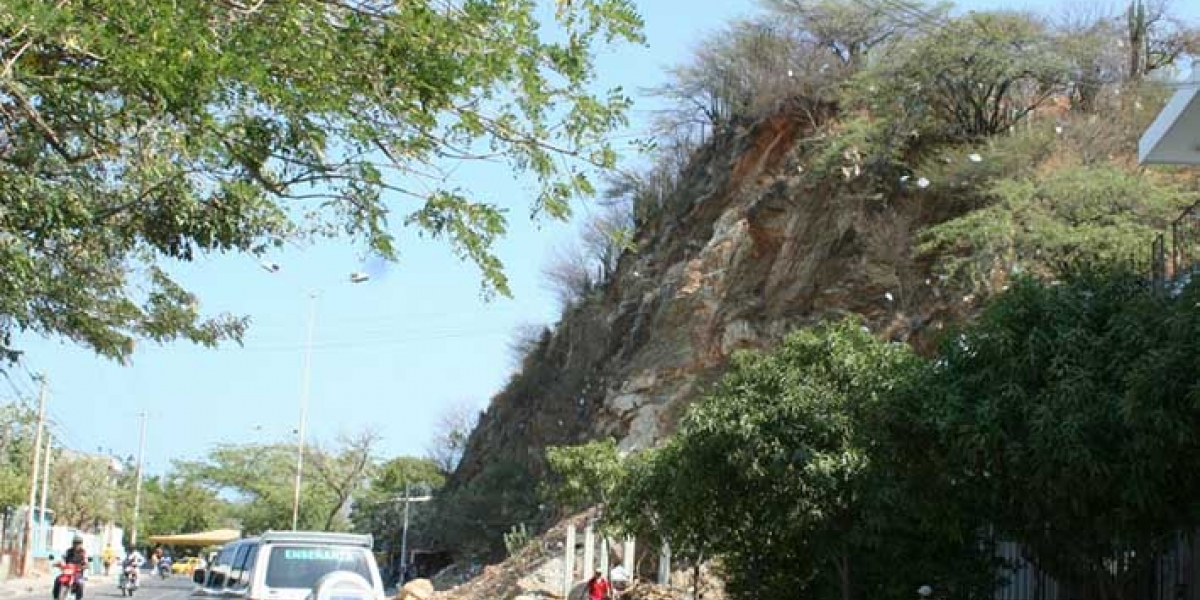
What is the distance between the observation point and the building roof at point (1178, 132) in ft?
59.1

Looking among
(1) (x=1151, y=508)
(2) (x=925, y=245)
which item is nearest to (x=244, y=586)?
(1) (x=1151, y=508)

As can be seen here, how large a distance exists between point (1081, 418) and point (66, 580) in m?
22.1

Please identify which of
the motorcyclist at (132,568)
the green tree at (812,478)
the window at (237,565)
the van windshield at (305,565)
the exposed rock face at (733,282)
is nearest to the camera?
the van windshield at (305,565)

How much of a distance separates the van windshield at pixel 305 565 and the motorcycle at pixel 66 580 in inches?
612

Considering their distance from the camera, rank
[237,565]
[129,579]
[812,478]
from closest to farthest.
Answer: [237,565] → [812,478] → [129,579]

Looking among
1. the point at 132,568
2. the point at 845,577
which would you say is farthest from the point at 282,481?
the point at 845,577

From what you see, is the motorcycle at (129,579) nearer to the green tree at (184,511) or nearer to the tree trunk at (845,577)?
the tree trunk at (845,577)

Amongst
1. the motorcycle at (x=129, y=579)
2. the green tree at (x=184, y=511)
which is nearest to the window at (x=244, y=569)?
the motorcycle at (x=129, y=579)

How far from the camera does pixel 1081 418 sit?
12.1 m

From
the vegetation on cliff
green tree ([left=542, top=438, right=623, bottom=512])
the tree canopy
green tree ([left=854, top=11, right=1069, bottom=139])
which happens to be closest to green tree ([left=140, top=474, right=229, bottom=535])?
the tree canopy

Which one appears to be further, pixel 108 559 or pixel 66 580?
Result: pixel 108 559

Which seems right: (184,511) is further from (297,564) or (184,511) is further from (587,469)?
(297,564)

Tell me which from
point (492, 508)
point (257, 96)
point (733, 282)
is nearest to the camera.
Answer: point (257, 96)

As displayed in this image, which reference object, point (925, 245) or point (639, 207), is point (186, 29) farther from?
point (639, 207)
